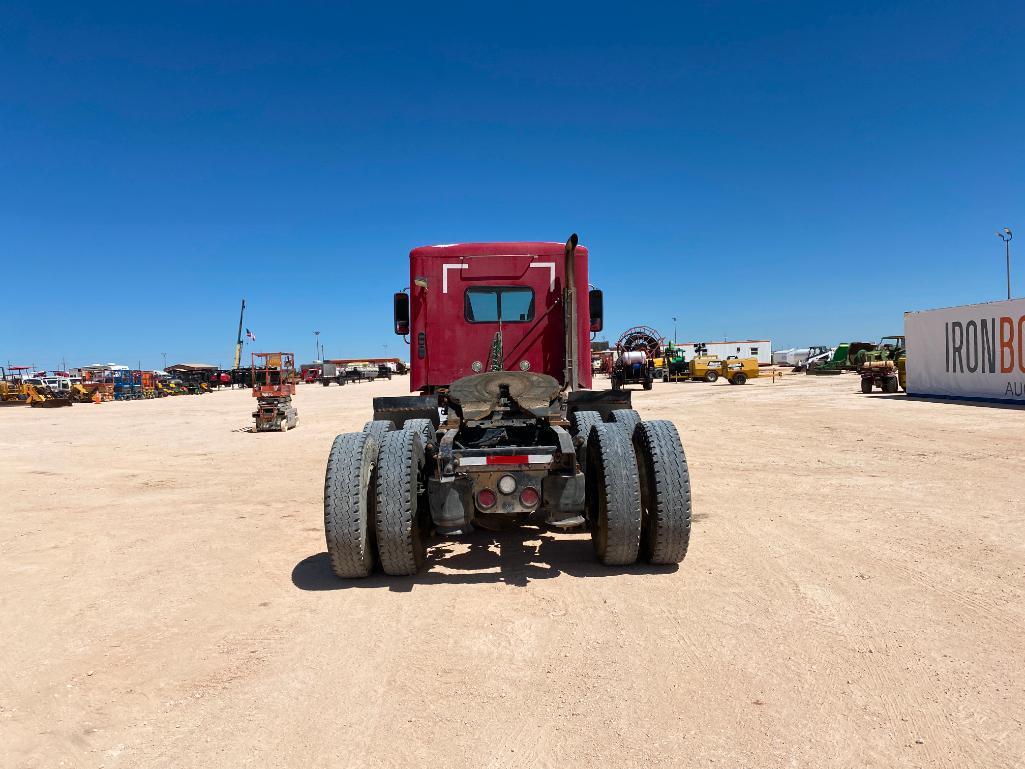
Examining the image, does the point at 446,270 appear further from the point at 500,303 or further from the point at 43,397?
A: the point at 43,397

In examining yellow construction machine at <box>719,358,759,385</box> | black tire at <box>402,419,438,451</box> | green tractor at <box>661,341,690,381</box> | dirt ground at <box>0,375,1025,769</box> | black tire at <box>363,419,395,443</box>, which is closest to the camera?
dirt ground at <box>0,375,1025,769</box>

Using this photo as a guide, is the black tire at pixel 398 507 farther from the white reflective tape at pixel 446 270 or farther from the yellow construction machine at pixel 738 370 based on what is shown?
the yellow construction machine at pixel 738 370

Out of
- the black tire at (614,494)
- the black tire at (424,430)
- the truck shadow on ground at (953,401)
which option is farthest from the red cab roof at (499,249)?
the truck shadow on ground at (953,401)

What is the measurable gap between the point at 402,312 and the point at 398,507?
3.03 meters

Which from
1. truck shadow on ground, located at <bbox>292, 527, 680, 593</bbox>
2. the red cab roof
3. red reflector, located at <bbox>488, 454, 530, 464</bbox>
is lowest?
truck shadow on ground, located at <bbox>292, 527, 680, 593</bbox>

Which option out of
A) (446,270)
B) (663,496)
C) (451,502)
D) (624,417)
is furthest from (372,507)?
(446,270)

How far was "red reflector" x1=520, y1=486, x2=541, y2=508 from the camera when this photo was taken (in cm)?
455

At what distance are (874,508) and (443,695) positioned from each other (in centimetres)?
571

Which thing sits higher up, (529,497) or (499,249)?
(499,249)

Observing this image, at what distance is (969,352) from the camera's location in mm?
21125

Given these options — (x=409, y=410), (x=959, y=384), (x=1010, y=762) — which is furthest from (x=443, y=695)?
(x=959, y=384)

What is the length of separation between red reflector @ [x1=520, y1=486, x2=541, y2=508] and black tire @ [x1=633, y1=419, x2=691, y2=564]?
884mm

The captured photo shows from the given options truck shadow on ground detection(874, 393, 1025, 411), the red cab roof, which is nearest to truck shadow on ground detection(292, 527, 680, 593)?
the red cab roof

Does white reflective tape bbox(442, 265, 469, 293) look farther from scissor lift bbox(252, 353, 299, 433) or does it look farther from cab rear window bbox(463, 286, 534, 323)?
scissor lift bbox(252, 353, 299, 433)
